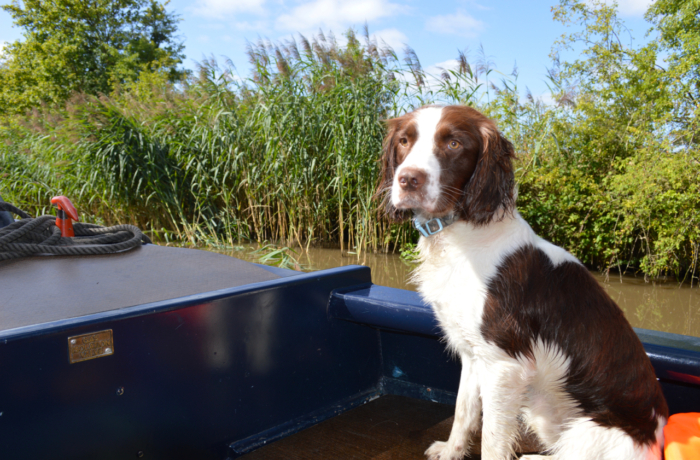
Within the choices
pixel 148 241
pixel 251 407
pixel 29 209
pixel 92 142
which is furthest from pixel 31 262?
pixel 29 209

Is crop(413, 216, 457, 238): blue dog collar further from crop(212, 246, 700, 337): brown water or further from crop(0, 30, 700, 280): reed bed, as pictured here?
crop(0, 30, 700, 280): reed bed

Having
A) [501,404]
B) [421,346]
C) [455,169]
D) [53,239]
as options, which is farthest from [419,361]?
[53,239]

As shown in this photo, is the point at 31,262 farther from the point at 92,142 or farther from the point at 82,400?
the point at 92,142

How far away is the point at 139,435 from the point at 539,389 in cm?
118

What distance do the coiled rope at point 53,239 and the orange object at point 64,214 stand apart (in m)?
0.04

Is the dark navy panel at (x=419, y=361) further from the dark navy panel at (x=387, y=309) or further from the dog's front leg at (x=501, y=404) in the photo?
the dog's front leg at (x=501, y=404)

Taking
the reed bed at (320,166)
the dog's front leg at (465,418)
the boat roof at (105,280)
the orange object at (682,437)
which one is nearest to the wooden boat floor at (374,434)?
the dog's front leg at (465,418)

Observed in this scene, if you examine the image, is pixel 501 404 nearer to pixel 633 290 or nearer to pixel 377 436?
pixel 377 436

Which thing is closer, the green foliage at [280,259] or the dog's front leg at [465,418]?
the dog's front leg at [465,418]

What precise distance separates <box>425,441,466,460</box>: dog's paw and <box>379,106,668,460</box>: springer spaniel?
0.53ft

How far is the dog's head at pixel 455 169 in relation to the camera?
1457 millimetres

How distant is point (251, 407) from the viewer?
1.73 metres

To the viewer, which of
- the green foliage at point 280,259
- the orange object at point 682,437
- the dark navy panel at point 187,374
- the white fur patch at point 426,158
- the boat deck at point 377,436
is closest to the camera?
the orange object at point 682,437

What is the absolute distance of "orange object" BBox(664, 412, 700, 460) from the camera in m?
1.11
